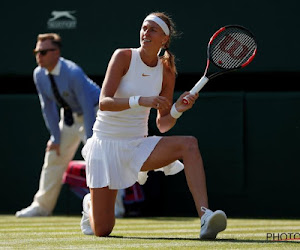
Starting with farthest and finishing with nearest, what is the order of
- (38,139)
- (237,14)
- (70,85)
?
(38,139)
(237,14)
(70,85)

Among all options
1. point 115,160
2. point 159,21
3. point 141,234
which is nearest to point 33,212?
point 141,234

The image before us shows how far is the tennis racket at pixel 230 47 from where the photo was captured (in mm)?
6602

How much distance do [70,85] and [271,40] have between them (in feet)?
7.28

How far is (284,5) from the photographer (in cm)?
1013

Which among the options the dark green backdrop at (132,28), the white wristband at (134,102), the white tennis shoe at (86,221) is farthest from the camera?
the dark green backdrop at (132,28)

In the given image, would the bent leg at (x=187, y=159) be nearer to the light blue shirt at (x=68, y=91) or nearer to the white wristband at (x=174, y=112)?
the white wristband at (x=174, y=112)

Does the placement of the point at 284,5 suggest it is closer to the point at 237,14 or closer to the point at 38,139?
the point at 237,14

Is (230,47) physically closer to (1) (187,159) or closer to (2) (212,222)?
(1) (187,159)

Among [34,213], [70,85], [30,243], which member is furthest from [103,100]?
[34,213]

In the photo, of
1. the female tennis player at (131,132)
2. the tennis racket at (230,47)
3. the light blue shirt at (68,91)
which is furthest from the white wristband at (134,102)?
the light blue shirt at (68,91)

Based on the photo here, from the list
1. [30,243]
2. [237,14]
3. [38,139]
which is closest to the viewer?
[30,243]

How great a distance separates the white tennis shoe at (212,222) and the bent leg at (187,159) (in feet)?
0.24

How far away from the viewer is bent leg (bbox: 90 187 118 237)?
6.73m

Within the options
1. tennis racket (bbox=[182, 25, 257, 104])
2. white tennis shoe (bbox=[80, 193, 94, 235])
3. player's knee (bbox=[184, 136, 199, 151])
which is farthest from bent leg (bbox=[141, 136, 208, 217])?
white tennis shoe (bbox=[80, 193, 94, 235])
